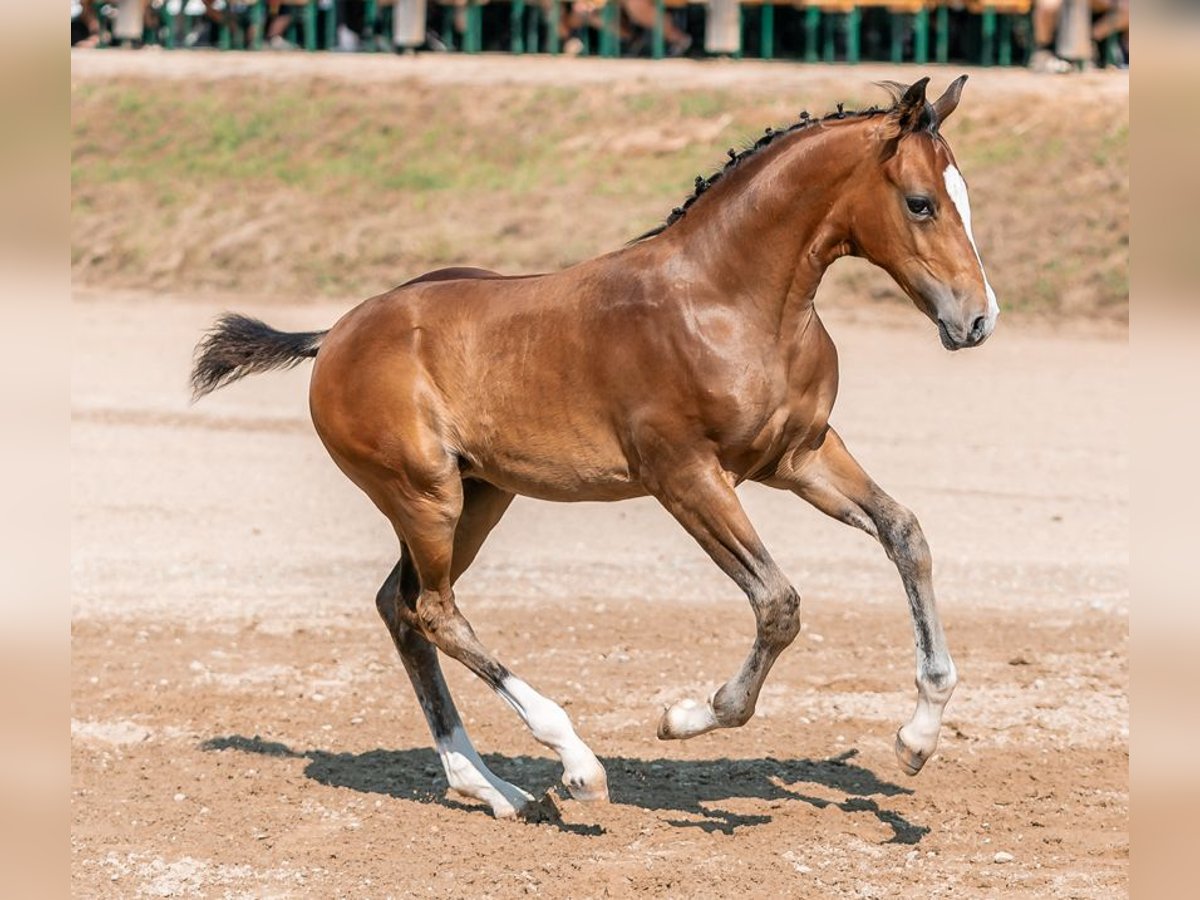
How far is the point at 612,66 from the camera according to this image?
25344 millimetres

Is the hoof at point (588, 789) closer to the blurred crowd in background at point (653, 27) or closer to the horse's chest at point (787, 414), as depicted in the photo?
the horse's chest at point (787, 414)

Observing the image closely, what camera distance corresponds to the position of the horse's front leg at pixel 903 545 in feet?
20.3

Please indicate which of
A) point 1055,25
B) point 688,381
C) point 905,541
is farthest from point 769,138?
point 1055,25

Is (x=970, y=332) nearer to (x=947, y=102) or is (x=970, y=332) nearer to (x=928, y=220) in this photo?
(x=928, y=220)

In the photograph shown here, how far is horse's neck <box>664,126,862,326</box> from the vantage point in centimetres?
607

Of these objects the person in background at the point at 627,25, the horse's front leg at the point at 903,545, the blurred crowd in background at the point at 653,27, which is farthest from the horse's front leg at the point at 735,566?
the person in background at the point at 627,25

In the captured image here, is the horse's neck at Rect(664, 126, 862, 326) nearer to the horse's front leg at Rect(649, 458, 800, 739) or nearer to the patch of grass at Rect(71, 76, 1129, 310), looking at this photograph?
the horse's front leg at Rect(649, 458, 800, 739)

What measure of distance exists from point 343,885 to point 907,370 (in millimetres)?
13214

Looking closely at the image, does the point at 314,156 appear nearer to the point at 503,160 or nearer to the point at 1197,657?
the point at 503,160

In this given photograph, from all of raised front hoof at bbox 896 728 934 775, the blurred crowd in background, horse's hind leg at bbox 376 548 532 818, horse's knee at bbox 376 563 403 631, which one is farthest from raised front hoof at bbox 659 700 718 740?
the blurred crowd in background

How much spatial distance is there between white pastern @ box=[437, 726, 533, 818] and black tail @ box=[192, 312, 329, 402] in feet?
5.58

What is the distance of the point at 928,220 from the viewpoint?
18.9 ft

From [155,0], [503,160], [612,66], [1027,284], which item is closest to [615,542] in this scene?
[1027,284]

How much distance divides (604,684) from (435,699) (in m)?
1.92
